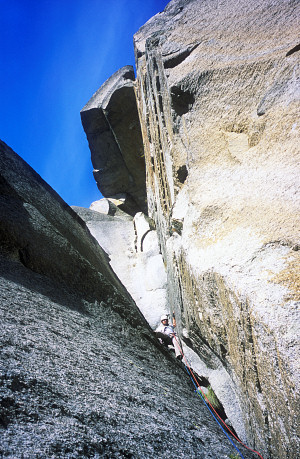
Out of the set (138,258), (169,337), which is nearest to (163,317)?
(169,337)

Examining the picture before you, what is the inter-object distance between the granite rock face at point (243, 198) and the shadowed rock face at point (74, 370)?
63 centimetres

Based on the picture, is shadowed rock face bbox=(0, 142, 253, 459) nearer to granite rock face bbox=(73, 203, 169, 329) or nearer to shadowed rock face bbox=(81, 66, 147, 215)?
granite rock face bbox=(73, 203, 169, 329)

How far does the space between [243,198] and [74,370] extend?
210cm

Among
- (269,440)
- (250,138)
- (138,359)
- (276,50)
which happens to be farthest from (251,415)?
(276,50)

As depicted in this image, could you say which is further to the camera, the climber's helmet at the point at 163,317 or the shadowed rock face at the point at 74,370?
the climber's helmet at the point at 163,317

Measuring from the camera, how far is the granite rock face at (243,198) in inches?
69.4

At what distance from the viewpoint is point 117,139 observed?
44.2ft

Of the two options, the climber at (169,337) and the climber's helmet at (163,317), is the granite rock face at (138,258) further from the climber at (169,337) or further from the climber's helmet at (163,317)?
the climber at (169,337)

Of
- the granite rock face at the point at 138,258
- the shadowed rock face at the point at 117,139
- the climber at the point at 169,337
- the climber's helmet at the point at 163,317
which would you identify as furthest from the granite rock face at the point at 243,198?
the shadowed rock face at the point at 117,139

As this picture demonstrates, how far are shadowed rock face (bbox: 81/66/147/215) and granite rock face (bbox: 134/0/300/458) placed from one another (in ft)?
26.1

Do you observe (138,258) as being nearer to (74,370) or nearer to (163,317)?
(163,317)

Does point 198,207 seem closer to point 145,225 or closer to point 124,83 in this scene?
point 145,225

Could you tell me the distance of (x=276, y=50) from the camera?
11.1ft

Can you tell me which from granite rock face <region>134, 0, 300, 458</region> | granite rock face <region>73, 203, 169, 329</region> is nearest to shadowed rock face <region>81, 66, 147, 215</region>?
granite rock face <region>73, 203, 169, 329</region>
